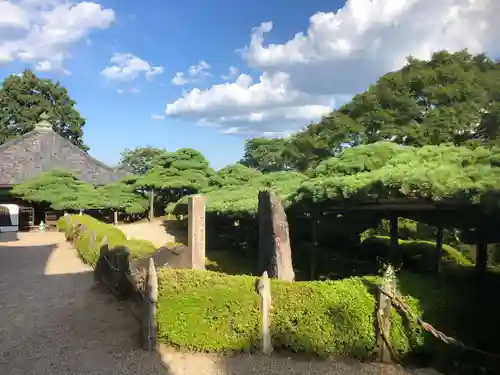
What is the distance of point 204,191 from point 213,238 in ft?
14.4

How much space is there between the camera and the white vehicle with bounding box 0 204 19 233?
22.0 m

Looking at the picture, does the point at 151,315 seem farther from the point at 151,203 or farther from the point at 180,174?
the point at 151,203

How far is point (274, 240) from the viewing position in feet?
27.5

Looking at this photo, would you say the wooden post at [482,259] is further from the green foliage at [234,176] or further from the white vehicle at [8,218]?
the white vehicle at [8,218]

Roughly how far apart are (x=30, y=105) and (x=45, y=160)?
12824mm

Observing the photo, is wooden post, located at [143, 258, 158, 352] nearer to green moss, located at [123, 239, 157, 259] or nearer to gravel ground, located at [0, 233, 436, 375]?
gravel ground, located at [0, 233, 436, 375]

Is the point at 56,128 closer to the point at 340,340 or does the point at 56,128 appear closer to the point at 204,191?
the point at 204,191

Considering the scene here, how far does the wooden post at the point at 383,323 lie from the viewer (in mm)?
5570

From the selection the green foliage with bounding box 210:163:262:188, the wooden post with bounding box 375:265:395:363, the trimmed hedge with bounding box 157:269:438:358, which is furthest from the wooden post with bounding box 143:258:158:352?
the green foliage with bounding box 210:163:262:188

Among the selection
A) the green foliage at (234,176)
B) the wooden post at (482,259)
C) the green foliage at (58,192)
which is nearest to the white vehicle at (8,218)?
the green foliage at (58,192)

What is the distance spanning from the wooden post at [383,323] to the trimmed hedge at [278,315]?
9 cm

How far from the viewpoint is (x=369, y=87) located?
23.7 m

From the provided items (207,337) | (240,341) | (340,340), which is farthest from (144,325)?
(340,340)

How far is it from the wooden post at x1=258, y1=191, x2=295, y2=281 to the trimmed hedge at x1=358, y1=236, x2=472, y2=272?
124 inches
